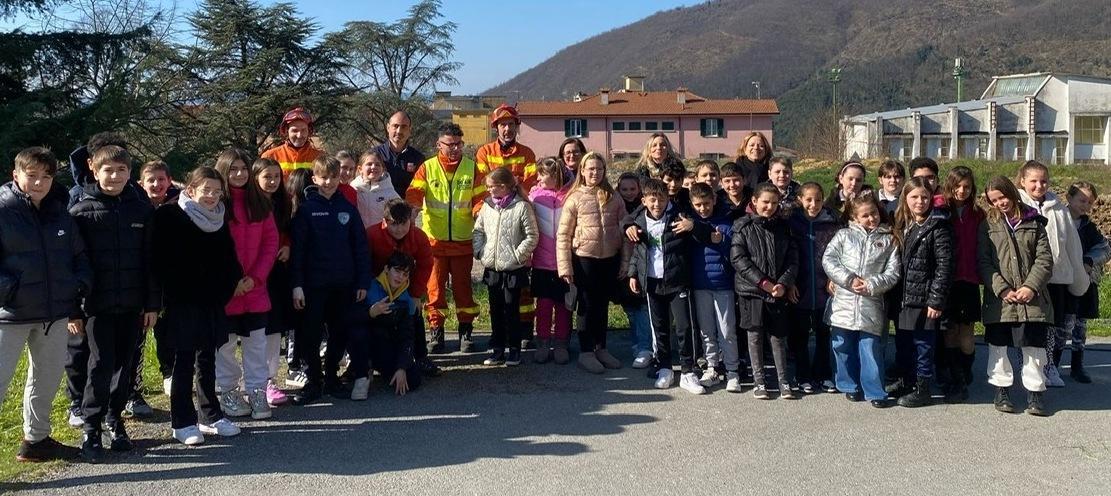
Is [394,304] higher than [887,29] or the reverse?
the reverse

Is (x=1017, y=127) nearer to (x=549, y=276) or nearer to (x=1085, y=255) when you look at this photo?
(x=1085, y=255)

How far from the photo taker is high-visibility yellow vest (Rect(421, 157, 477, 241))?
792 cm

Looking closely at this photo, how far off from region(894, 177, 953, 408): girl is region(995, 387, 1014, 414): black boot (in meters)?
0.44

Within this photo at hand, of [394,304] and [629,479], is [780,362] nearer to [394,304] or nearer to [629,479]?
[629,479]

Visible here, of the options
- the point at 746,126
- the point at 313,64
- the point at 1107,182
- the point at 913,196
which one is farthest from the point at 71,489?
the point at 746,126

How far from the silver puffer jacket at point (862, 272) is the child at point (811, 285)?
21cm

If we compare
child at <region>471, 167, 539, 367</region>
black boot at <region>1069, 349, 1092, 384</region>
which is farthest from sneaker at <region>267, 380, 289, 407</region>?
black boot at <region>1069, 349, 1092, 384</region>

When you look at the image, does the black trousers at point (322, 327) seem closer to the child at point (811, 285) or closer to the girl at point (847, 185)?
the child at point (811, 285)

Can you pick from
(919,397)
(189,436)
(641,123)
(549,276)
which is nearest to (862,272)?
(919,397)

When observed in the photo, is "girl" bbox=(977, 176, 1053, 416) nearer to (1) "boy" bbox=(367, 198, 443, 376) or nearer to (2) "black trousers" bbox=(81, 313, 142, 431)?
(1) "boy" bbox=(367, 198, 443, 376)

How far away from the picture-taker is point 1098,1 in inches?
6004

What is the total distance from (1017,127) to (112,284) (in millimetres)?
66486

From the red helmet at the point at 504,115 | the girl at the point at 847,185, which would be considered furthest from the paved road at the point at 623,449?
the red helmet at the point at 504,115

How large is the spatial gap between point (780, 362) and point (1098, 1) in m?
175
